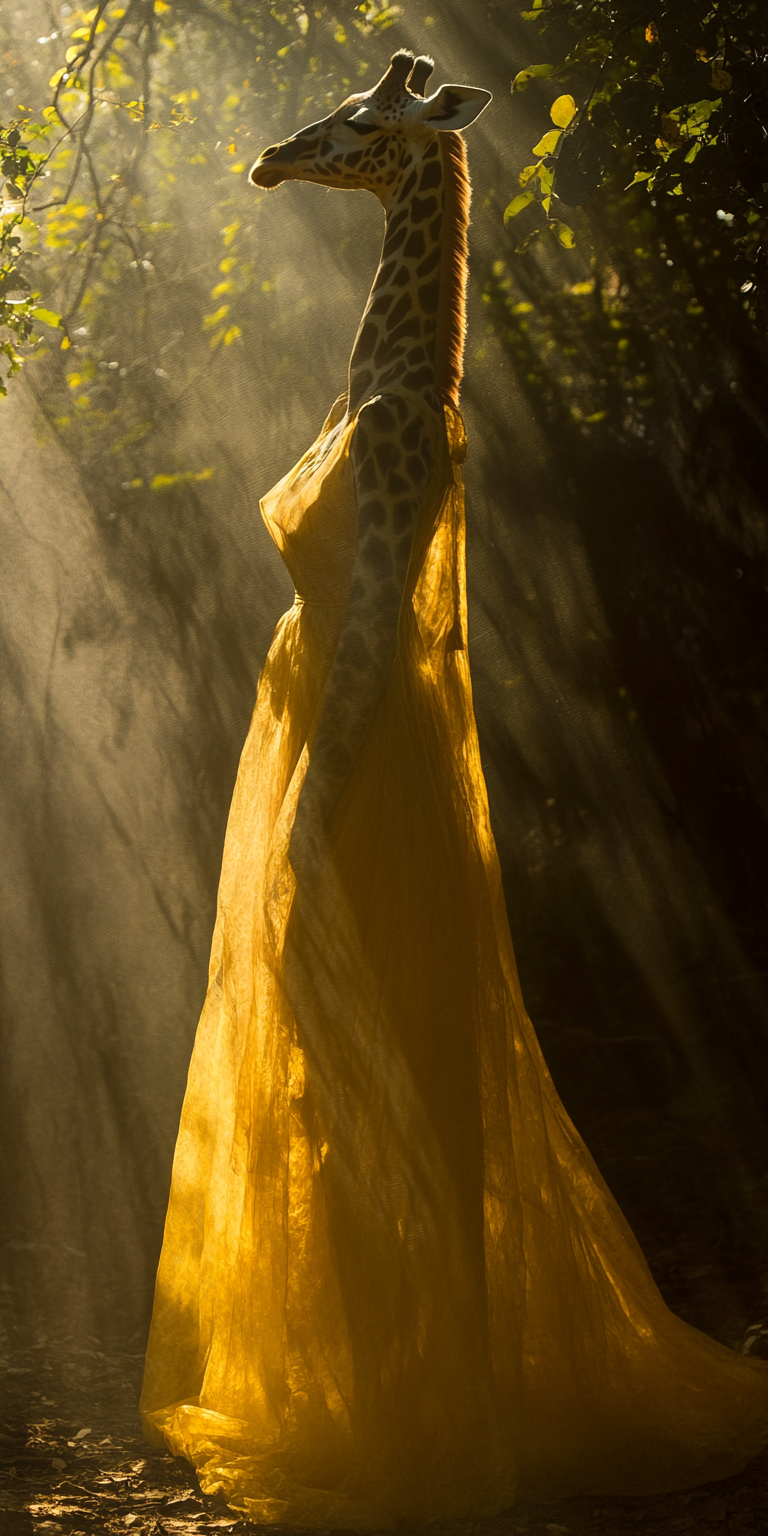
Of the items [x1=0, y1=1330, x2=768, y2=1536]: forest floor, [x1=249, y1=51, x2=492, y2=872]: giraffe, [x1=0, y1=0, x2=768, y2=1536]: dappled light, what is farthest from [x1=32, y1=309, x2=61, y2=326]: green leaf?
[x1=0, y1=1330, x2=768, y2=1536]: forest floor

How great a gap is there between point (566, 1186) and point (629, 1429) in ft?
1.27

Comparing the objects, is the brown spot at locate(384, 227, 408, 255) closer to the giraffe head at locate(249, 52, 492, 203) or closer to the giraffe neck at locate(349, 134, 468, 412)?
the giraffe neck at locate(349, 134, 468, 412)

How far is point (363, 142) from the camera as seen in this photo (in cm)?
196

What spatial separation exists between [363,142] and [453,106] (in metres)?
0.19

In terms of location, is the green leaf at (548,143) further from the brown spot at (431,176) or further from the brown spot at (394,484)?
the brown spot at (394,484)

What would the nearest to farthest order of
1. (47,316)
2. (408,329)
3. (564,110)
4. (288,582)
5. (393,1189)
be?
(393,1189)
(408,329)
(564,110)
(47,316)
(288,582)

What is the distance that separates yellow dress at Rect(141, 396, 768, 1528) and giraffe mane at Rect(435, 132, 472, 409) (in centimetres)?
9

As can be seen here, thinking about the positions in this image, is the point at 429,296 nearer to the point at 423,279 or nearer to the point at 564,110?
the point at 423,279

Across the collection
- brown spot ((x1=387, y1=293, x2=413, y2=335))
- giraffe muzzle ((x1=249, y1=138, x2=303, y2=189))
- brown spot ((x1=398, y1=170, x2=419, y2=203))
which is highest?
giraffe muzzle ((x1=249, y1=138, x2=303, y2=189))

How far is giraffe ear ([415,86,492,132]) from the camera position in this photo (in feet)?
6.06

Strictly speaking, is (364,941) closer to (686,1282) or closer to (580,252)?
(686,1282)

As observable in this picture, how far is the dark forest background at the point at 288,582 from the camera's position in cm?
404

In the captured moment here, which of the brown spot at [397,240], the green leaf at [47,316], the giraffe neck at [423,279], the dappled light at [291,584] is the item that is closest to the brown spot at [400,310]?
the giraffe neck at [423,279]

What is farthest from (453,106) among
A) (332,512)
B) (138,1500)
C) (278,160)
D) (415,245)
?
(138,1500)
